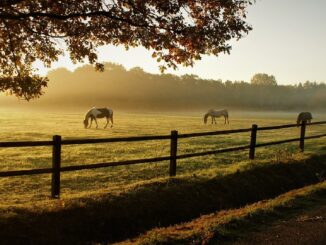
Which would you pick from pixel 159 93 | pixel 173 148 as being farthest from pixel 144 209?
pixel 159 93

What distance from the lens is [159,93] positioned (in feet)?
473

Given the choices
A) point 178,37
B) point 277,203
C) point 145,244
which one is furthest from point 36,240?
point 178,37

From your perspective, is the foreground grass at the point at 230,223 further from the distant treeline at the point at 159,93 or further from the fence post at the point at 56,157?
the distant treeline at the point at 159,93

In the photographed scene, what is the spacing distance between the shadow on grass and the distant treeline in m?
107

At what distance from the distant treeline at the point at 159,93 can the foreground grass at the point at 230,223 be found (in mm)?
109971

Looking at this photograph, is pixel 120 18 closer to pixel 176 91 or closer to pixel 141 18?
pixel 141 18

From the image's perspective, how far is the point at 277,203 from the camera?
10430 mm

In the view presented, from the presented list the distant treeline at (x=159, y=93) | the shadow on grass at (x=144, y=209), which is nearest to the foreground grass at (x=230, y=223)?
the shadow on grass at (x=144, y=209)

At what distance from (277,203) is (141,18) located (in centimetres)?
586

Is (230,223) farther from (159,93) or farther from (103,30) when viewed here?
(159,93)

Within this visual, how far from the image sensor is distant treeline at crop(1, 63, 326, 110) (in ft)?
421

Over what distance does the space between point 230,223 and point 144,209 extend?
2.36 metres

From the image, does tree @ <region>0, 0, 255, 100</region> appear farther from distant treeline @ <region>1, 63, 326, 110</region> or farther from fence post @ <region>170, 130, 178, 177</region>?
distant treeline @ <region>1, 63, 326, 110</region>

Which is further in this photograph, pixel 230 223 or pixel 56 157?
pixel 56 157
